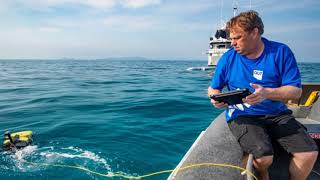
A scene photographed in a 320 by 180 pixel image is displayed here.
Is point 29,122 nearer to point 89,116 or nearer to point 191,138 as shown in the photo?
point 89,116

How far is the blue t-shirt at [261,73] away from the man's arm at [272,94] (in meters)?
0.08

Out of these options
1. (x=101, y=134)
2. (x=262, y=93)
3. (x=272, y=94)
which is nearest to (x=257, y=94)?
(x=262, y=93)

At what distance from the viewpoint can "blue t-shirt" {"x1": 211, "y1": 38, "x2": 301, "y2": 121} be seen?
2891 mm

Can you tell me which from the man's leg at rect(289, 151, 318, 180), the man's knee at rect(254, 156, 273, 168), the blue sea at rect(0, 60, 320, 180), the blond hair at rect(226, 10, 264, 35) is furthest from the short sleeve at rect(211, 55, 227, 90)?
the blue sea at rect(0, 60, 320, 180)

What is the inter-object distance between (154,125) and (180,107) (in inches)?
113

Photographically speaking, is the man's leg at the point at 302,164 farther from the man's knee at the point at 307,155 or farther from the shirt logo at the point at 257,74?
the shirt logo at the point at 257,74

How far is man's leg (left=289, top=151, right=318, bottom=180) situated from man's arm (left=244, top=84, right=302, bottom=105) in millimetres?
548

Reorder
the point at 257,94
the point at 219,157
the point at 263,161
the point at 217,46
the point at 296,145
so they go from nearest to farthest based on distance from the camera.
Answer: the point at 257,94, the point at 263,161, the point at 296,145, the point at 219,157, the point at 217,46

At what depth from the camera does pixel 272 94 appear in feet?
8.85

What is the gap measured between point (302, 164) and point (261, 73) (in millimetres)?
934

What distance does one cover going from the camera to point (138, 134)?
7543 millimetres

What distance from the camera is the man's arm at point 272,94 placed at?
103 inches

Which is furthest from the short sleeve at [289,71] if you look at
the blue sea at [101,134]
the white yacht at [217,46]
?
the white yacht at [217,46]

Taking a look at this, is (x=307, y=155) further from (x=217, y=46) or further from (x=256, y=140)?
(x=217, y=46)
